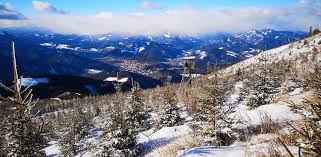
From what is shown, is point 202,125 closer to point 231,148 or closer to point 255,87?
point 231,148

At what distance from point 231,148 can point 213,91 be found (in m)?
5.88

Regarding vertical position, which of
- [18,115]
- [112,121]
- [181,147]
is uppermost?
[18,115]

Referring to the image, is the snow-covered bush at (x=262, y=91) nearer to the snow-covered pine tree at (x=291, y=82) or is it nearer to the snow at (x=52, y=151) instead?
the snow-covered pine tree at (x=291, y=82)

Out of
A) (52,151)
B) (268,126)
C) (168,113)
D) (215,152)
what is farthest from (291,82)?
(52,151)

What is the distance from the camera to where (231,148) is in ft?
21.4

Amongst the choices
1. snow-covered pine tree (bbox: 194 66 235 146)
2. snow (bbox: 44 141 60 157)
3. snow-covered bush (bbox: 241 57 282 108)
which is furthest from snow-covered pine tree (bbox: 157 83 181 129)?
snow (bbox: 44 141 60 157)

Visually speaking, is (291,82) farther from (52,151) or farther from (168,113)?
(52,151)

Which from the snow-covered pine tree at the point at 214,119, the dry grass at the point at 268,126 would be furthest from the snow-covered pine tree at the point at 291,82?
the dry grass at the point at 268,126

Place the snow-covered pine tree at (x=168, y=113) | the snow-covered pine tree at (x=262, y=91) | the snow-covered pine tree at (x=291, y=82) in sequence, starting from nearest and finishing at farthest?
the snow-covered pine tree at (x=262, y=91), the snow-covered pine tree at (x=168, y=113), the snow-covered pine tree at (x=291, y=82)

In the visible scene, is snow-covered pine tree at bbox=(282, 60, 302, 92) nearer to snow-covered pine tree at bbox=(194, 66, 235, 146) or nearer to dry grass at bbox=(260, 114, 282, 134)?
snow-covered pine tree at bbox=(194, 66, 235, 146)

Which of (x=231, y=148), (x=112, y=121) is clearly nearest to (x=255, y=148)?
(x=231, y=148)

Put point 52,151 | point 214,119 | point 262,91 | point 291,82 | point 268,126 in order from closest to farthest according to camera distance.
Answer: point 268,126
point 214,119
point 262,91
point 291,82
point 52,151

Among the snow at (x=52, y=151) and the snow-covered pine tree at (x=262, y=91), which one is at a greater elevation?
the snow-covered pine tree at (x=262, y=91)

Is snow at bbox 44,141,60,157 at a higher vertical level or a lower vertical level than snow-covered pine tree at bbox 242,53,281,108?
lower
